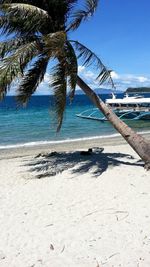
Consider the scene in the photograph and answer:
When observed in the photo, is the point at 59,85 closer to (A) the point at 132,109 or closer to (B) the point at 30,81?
(B) the point at 30,81

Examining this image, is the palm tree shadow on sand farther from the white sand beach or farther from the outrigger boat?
the outrigger boat

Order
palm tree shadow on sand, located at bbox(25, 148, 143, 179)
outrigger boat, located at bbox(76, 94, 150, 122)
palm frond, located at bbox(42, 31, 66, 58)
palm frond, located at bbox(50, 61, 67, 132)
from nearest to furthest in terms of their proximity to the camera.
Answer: palm frond, located at bbox(42, 31, 66, 58) → palm frond, located at bbox(50, 61, 67, 132) → palm tree shadow on sand, located at bbox(25, 148, 143, 179) → outrigger boat, located at bbox(76, 94, 150, 122)

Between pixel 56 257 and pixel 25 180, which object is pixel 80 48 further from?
pixel 56 257

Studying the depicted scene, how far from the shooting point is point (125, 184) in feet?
31.5

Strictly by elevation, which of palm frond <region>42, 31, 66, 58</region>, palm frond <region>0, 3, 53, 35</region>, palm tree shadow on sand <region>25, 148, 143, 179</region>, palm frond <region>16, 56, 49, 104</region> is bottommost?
palm tree shadow on sand <region>25, 148, 143, 179</region>

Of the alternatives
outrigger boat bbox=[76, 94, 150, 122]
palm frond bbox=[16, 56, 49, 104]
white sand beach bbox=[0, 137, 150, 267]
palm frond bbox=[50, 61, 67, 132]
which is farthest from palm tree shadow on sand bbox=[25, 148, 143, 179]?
outrigger boat bbox=[76, 94, 150, 122]

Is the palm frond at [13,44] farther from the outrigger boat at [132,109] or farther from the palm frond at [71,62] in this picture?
the outrigger boat at [132,109]

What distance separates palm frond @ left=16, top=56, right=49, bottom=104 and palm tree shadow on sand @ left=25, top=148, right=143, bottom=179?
2114 millimetres

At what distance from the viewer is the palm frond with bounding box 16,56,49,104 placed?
11.1 metres

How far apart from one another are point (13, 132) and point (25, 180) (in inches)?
620

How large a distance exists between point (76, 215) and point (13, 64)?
3935 millimetres

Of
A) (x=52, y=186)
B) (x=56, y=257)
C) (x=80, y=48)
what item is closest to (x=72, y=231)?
(x=56, y=257)

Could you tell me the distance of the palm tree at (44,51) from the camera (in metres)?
9.56

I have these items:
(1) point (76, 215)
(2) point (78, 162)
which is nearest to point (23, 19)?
(2) point (78, 162)
